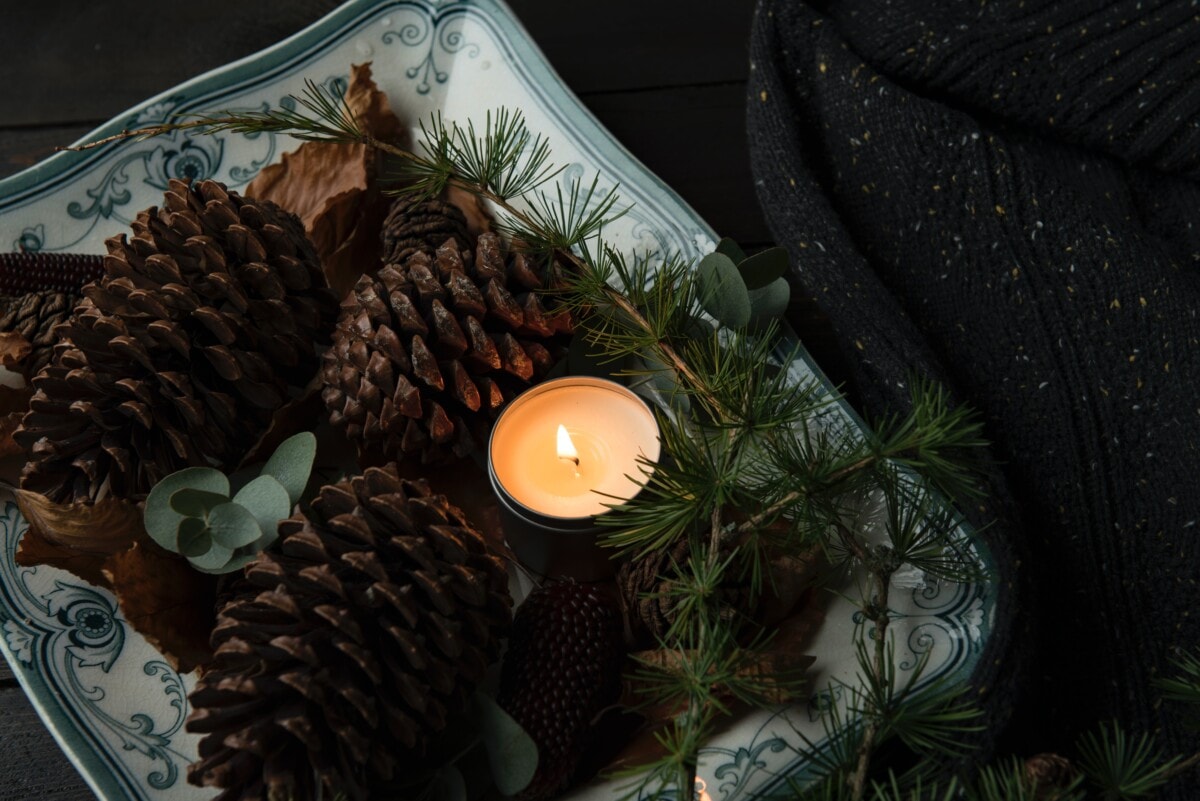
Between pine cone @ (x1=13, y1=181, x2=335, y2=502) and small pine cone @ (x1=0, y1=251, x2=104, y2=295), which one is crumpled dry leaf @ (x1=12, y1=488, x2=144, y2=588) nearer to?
pine cone @ (x1=13, y1=181, x2=335, y2=502)

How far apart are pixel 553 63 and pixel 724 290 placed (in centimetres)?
32

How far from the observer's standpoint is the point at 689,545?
404mm

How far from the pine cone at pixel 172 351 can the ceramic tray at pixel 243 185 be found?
0.08 metres

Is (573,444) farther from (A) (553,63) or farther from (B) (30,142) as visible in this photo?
(B) (30,142)

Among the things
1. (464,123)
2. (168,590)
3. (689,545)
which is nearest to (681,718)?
(689,545)

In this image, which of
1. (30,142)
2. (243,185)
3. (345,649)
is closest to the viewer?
(345,649)

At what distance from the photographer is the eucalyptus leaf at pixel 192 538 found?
1.32 ft

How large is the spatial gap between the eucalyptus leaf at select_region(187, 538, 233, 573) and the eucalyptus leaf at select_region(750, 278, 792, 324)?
0.84 ft

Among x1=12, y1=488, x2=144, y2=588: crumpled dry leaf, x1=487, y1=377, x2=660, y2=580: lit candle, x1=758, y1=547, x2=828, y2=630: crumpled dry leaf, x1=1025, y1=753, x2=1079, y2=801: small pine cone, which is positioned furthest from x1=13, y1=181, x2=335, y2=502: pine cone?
x1=1025, y1=753, x2=1079, y2=801: small pine cone

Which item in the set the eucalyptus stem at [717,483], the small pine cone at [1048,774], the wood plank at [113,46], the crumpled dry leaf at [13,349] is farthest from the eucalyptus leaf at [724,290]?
the wood plank at [113,46]

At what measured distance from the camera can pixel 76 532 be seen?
412 millimetres

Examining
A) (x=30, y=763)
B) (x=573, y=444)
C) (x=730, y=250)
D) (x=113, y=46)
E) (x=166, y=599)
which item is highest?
(x=113, y=46)

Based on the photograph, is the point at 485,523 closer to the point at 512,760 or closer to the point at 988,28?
the point at 512,760

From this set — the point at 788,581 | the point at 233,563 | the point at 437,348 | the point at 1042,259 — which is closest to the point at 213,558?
the point at 233,563
